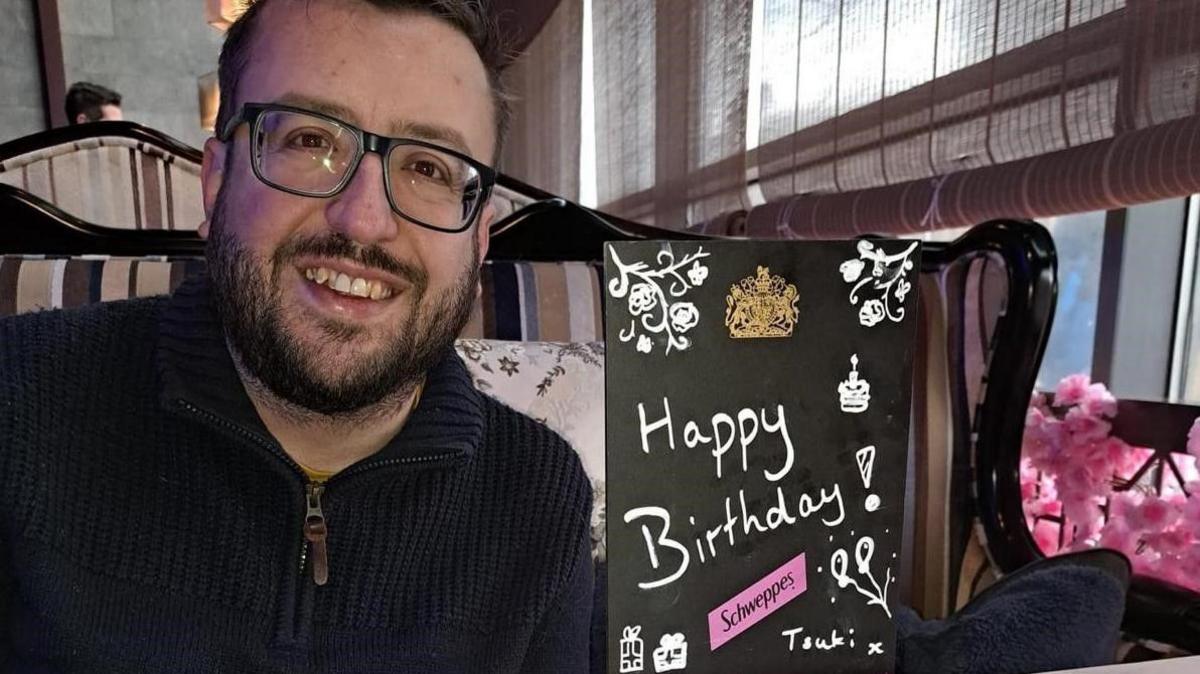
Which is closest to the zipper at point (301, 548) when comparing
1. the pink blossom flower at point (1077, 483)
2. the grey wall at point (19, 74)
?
the pink blossom flower at point (1077, 483)

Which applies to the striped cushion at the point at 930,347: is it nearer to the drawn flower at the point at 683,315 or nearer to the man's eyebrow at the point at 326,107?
the man's eyebrow at the point at 326,107

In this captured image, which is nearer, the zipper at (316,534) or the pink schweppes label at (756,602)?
the pink schweppes label at (756,602)

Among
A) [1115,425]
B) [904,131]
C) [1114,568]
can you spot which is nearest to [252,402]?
[1114,568]

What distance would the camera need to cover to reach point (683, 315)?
376mm

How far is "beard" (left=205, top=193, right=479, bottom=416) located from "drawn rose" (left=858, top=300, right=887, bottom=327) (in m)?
0.31

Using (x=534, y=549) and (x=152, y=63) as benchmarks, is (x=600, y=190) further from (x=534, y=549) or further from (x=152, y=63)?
(x=534, y=549)

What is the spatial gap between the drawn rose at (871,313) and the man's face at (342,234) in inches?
12.1

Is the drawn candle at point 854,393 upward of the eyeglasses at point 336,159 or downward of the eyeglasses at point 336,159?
downward

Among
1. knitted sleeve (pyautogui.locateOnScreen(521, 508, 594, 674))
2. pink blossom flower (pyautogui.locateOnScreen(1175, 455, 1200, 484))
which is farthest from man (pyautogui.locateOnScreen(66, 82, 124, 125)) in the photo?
pink blossom flower (pyautogui.locateOnScreen(1175, 455, 1200, 484))

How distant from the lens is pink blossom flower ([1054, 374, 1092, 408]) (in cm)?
144

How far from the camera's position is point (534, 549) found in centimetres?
65

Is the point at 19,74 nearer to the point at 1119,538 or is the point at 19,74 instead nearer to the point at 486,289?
the point at 486,289

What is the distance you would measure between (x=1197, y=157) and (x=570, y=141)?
3.24m

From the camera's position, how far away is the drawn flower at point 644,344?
0.37m
